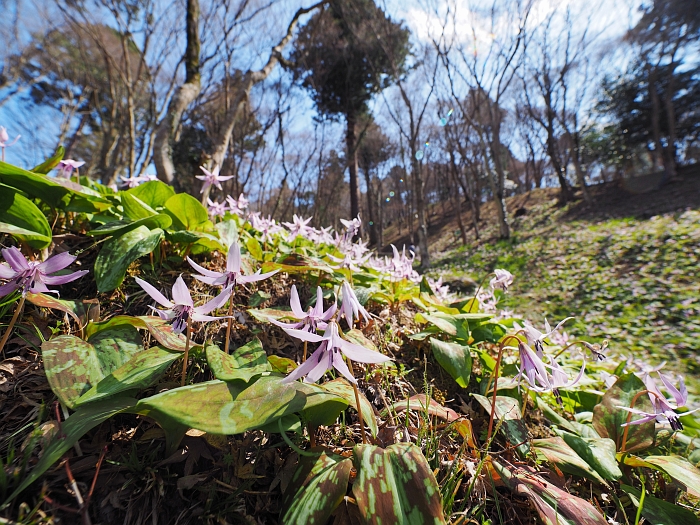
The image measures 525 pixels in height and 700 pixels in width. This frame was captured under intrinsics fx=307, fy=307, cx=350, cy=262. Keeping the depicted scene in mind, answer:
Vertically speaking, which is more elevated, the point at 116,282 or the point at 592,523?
the point at 116,282

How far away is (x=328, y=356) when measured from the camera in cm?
76

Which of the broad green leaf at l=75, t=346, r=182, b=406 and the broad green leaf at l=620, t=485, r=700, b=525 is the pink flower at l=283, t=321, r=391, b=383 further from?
the broad green leaf at l=620, t=485, r=700, b=525

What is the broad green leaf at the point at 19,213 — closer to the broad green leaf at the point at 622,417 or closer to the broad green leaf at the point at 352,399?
the broad green leaf at the point at 352,399

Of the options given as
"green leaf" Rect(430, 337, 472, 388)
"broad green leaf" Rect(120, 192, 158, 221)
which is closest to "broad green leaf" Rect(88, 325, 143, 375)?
"broad green leaf" Rect(120, 192, 158, 221)

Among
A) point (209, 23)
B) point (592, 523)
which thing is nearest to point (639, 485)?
point (592, 523)

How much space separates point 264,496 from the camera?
854 mm

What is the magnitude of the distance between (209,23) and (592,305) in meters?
11.0

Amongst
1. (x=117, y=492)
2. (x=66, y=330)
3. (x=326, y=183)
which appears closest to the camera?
(x=117, y=492)

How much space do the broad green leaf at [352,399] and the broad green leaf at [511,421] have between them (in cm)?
45

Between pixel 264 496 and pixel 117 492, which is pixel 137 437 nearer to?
pixel 117 492

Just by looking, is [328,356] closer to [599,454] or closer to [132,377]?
[132,377]

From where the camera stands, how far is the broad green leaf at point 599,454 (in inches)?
38.5

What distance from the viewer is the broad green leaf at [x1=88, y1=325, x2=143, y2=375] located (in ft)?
3.00

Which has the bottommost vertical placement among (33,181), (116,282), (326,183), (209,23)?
(116,282)
